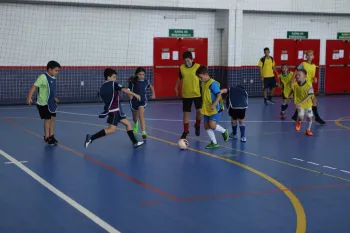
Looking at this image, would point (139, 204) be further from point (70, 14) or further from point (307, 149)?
point (70, 14)

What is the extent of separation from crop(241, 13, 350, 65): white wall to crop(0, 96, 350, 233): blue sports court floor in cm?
1001

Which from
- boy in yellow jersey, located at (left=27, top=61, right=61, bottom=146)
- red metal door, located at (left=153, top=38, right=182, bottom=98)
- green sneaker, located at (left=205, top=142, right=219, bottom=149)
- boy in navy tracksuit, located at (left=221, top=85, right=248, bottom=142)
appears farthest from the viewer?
red metal door, located at (left=153, top=38, right=182, bottom=98)

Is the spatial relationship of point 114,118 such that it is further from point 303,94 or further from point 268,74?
point 268,74

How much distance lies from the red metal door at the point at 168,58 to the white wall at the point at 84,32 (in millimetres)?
288

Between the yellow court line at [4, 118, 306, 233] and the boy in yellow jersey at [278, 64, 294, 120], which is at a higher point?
the boy in yellow jersey at [278, 64, 294, 120]

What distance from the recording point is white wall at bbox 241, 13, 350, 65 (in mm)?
22234

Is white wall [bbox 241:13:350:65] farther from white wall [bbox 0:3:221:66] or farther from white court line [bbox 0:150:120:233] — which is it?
white court line [bbox 0:150:120:233]

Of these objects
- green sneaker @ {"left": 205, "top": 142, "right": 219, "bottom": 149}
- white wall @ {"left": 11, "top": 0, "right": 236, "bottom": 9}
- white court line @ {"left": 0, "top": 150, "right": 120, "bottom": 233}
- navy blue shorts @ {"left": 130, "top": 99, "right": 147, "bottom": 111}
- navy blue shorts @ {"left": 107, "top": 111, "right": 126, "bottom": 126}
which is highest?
white wall @ {"left": 11, "top": 0, "right": 236, "bottom": 9}

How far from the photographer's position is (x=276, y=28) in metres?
22.7

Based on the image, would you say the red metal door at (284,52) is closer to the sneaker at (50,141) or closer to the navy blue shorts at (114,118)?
the navy blue shorts at (114,118)

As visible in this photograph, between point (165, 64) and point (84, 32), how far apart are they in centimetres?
349

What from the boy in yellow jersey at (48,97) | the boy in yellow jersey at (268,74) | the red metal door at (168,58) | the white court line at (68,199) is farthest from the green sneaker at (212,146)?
the red metal door at (168,58)

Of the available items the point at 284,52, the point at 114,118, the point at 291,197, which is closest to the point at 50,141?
the point at 114,118

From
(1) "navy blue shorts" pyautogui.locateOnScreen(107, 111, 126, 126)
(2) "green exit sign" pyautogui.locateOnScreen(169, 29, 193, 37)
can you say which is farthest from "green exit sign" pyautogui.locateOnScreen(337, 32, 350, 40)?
(1) "navy blue shorts" pyautogui.locateOnScreen(107, 111, 126, 126)
